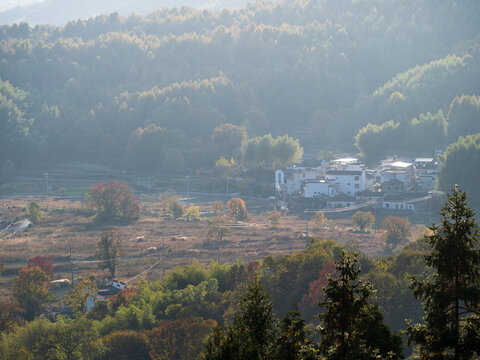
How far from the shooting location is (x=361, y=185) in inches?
1732

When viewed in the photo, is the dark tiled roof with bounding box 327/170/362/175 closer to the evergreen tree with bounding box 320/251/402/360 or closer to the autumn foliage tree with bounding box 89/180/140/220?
the autumn foliage tree with bounding box 89/180/140/220

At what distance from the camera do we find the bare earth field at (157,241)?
95.8 feet

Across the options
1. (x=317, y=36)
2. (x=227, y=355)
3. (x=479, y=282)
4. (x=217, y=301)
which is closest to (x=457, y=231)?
(x=479, y=282)

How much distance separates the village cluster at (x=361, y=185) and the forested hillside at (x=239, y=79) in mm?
13485

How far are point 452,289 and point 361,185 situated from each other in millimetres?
36788

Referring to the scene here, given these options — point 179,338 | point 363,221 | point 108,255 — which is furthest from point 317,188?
point 179,338

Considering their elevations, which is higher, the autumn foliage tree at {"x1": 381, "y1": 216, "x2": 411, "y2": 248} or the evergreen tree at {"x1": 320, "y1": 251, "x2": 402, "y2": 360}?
the evergreen tree at {"x1": 320, "y1": 251, "x2": 402, "y2": 360}

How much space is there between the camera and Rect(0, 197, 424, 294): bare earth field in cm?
2921

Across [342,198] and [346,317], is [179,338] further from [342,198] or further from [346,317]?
[342,198]

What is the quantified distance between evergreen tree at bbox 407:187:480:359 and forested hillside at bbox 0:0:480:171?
174ft

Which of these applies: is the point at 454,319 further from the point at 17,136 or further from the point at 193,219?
the point at 17,136

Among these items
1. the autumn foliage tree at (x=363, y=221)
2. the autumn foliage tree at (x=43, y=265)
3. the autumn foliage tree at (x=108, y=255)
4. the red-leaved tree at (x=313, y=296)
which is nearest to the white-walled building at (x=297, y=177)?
the autumn foliage tree at (x=363, y=221)

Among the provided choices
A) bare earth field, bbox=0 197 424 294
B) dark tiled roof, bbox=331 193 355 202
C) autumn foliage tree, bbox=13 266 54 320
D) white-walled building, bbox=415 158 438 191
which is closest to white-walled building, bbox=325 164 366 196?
dark tiled roof, bbox=331 193 355 202

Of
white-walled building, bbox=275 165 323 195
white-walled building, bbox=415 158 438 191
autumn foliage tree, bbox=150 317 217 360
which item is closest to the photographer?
autumn foliage tree, bbox=150 317 217 360
